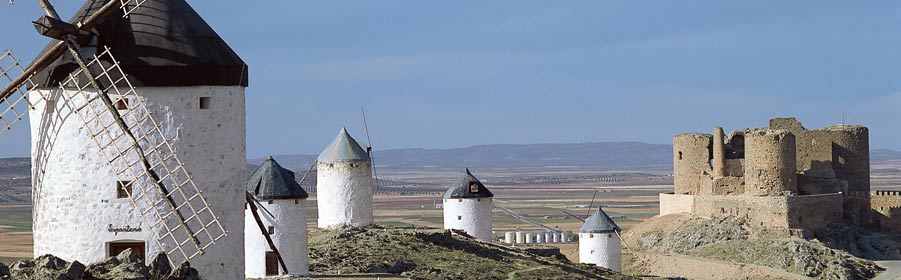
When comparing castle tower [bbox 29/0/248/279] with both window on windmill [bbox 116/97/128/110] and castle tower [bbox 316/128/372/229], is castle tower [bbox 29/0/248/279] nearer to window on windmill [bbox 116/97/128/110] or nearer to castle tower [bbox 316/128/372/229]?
window on windmill [bbox 116/97/128/110]

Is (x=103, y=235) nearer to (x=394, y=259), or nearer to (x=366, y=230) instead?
(x=394, y=259)

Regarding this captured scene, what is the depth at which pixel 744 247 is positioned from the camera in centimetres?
4309

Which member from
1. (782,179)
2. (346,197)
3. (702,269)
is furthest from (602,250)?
(782,179)

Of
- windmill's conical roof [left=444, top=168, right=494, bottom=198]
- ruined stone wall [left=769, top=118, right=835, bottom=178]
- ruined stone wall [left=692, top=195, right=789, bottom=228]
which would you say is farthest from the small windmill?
ruined stone wall [left=769, top=118, right=835, bottom=178]

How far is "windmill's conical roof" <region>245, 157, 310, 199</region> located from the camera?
80.2 feet

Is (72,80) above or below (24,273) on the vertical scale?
above

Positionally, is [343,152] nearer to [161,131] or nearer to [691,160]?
[161,131]

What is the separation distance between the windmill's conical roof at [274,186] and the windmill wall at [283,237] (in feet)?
0.35

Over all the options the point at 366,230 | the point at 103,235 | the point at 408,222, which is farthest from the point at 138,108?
the point at 408,222

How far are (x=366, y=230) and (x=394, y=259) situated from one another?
3.82 meters

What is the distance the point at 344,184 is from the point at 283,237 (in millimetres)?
8391

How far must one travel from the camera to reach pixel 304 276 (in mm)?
24094

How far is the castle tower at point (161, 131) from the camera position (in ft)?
47.7

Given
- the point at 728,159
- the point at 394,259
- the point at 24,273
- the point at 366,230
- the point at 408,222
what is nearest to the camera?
the point at 24,273
